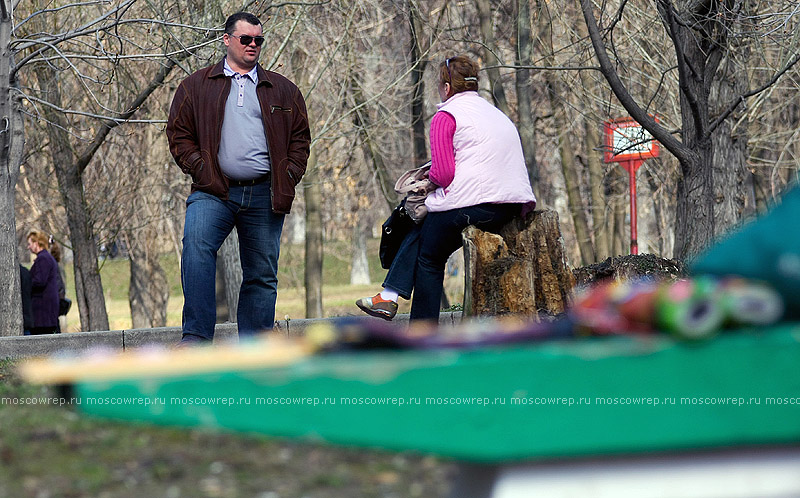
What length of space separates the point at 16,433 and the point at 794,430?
207cm

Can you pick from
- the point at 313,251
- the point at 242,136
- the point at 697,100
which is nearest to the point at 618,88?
the point at 697,100

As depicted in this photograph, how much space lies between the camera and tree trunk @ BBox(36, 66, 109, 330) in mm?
13125

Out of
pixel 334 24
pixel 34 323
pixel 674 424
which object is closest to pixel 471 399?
pixel 674 424

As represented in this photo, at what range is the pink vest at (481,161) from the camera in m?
6.08

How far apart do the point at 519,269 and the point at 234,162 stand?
69.5 inches

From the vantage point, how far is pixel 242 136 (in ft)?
18.6

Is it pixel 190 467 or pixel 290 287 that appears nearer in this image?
pixel 190 467

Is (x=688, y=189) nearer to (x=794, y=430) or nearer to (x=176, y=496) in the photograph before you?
(x=794, y=430)

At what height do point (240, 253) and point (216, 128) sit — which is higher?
point (216, 128)

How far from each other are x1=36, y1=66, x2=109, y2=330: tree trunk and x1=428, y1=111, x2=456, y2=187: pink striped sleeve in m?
8.05

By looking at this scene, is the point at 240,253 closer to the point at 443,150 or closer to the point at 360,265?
the point at 443,150

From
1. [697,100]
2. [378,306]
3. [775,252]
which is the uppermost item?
[697,100]

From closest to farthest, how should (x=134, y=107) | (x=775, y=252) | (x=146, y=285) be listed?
Result: (x=775, y=252)
(x=134, y=107)
(x=146, y=285)

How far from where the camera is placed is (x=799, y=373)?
245 cm
